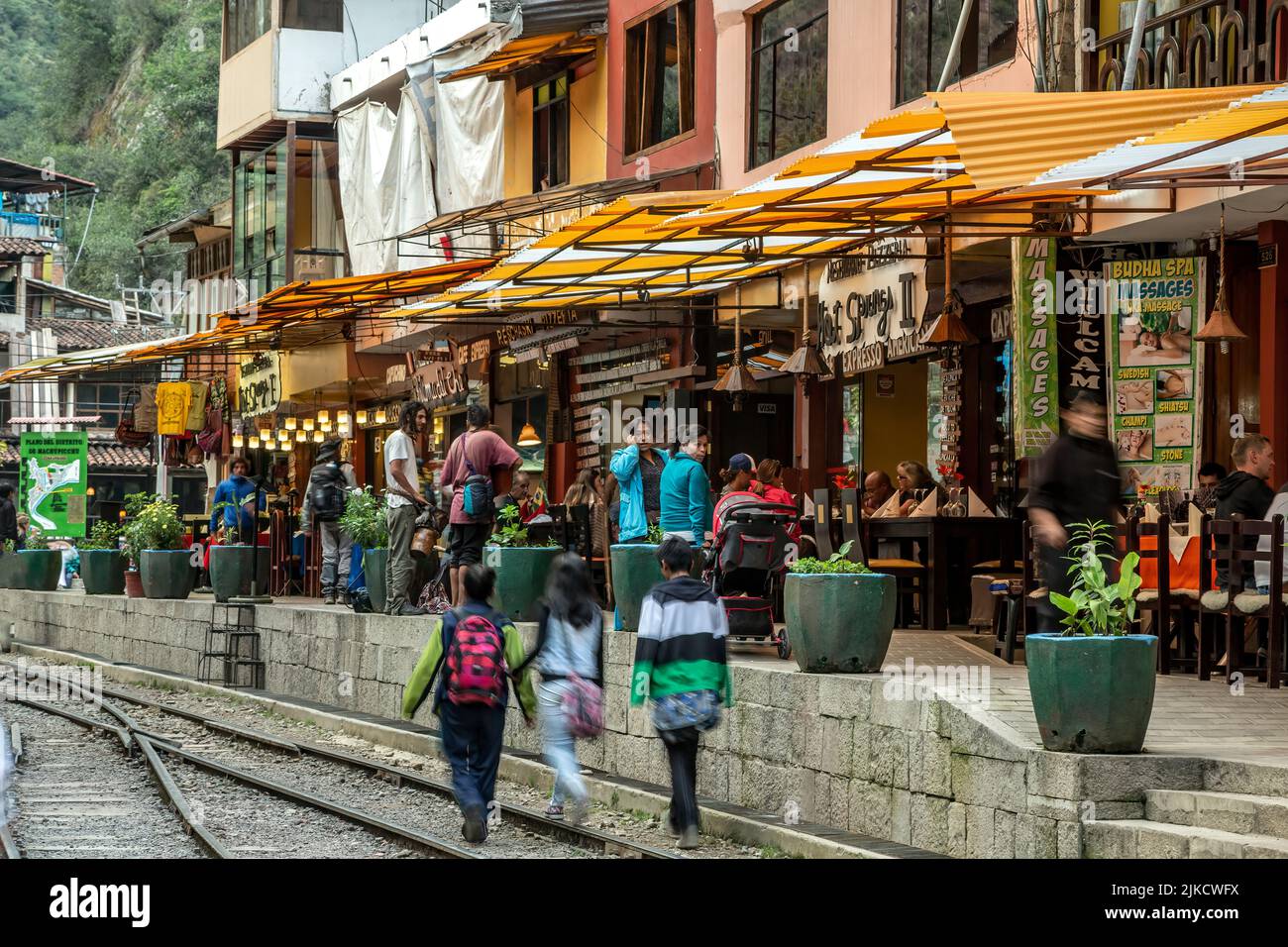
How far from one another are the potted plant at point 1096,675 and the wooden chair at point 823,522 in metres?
5.61

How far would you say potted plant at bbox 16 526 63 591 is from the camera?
33.4 metres

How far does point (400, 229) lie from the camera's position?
28.9 metres

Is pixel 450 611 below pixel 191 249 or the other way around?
below

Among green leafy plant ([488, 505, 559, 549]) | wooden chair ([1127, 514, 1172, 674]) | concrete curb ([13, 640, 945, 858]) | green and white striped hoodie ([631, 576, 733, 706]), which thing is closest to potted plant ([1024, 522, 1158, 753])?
concrete curb ([13, 640, 945, 858])

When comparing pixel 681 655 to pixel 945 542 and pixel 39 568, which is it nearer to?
pixel 945 542

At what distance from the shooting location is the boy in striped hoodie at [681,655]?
10859 mm

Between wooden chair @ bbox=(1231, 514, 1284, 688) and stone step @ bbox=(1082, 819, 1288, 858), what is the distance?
292cm

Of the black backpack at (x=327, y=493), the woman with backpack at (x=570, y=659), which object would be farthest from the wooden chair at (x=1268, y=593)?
the black backpack at (x=327, y=493)

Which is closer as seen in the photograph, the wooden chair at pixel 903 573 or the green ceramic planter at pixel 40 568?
the wooden chair at pixel 903 573

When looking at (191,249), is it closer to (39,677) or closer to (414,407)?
(39,677)

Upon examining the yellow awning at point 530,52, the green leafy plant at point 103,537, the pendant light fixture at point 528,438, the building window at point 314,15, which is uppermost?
the building window at point 314,15

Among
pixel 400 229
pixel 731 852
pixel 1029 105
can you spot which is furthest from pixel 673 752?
pixel 400 229

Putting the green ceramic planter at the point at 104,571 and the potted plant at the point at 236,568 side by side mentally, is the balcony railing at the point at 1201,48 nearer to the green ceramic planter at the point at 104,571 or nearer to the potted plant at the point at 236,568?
the potted plant at the point at 236,568
